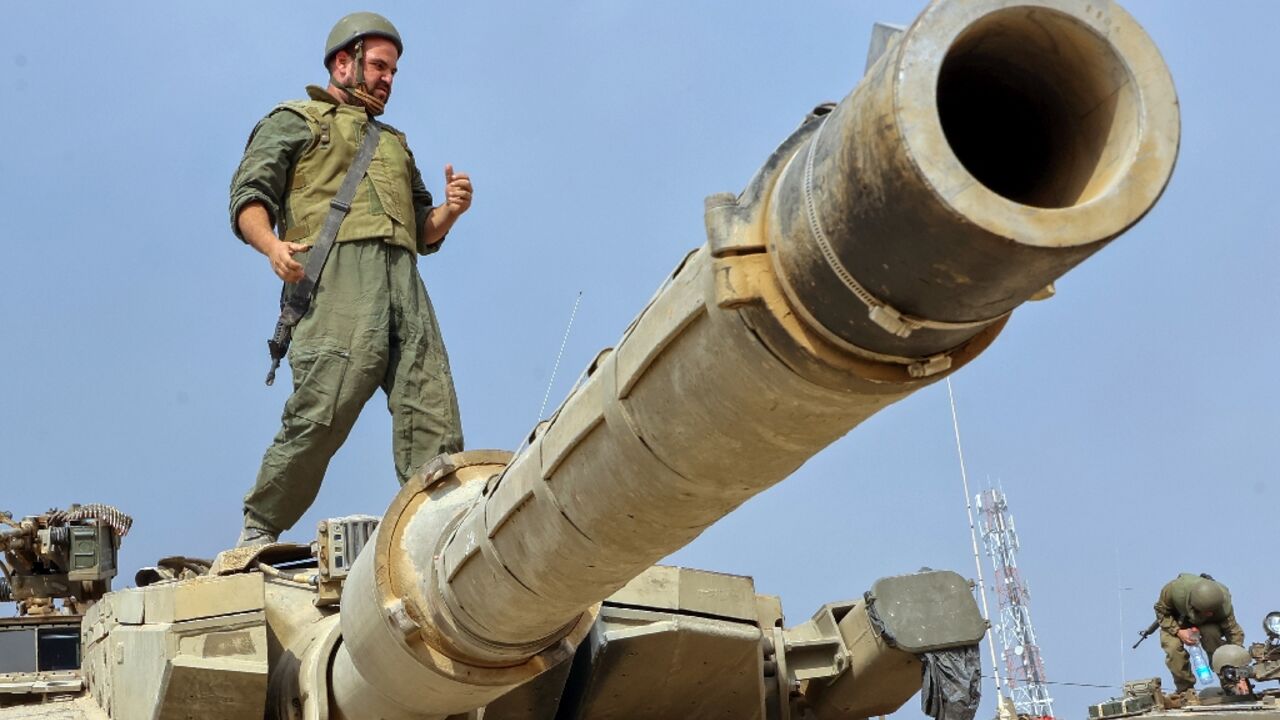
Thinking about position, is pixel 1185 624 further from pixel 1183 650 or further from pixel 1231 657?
pixel 1231 657

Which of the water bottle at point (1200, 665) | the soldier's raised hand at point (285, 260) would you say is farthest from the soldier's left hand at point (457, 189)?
the water bottle at point (1200, 665)

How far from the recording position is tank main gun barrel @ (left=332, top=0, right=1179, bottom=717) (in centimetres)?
318

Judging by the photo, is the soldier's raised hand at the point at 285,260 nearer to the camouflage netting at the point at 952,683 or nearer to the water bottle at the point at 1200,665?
the camouflage netting at the point at 952,683

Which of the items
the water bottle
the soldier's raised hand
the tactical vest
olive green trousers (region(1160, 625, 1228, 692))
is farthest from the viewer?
olive green trousers (region(1160, 625, 1228, 692))

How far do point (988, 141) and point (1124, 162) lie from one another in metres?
0.32

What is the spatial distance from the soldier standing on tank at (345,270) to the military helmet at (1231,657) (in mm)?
5575

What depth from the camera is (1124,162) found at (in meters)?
3.23

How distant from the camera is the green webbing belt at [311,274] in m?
9.45

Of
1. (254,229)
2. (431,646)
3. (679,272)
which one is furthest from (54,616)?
(679,272)

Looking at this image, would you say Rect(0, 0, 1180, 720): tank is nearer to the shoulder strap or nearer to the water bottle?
the shoulder strap

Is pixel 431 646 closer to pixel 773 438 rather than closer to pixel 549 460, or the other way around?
pixel 549 460

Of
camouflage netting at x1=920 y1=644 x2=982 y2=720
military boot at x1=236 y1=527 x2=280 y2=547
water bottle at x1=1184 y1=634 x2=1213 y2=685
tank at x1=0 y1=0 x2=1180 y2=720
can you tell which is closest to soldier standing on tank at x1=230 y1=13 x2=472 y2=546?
military boot at x1=236 y1=527 x2=280 y2=547

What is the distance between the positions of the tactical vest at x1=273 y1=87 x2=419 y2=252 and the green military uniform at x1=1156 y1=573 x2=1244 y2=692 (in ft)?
22.1

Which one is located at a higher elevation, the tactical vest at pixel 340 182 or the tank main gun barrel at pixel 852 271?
the tactical vest at pixel 340 182
